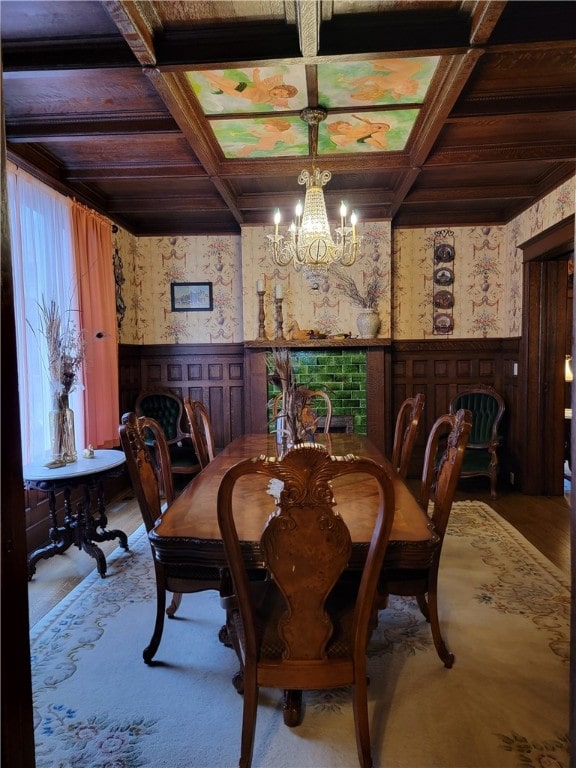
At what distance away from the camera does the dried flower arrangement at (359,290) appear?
4426 mm

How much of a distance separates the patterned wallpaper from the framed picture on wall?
54 millimetres

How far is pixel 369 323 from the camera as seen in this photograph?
4320mm

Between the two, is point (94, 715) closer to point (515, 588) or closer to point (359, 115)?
point (515, 588)

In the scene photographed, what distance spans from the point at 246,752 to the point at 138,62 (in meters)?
2.58

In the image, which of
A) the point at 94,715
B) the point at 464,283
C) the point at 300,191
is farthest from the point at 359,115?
the point at 94,715

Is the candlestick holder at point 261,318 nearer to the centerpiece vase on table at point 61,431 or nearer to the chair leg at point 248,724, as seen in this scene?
the centerpiece vase on table at point 61,431

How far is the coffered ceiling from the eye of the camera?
1776mm

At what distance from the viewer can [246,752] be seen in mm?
1382

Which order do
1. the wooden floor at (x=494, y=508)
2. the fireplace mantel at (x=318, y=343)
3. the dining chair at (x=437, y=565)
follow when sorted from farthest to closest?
the fireplace mantel at (x=318, y=343) < the wooden floor at (x=494, y=508) < the dining chair at (x=437, y=565)

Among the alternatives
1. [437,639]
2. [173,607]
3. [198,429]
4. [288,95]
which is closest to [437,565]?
[437,639]

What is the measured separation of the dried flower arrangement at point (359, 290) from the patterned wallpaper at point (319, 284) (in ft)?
0.14

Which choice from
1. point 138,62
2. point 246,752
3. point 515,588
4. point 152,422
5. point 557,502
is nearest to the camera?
point 246,752

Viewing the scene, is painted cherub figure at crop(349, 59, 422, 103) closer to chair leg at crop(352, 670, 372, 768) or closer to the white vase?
the white vase

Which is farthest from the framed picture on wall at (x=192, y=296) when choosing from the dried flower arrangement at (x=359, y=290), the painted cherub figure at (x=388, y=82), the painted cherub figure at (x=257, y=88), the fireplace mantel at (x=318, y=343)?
the painted cherub figure at (x=388, y=82)
